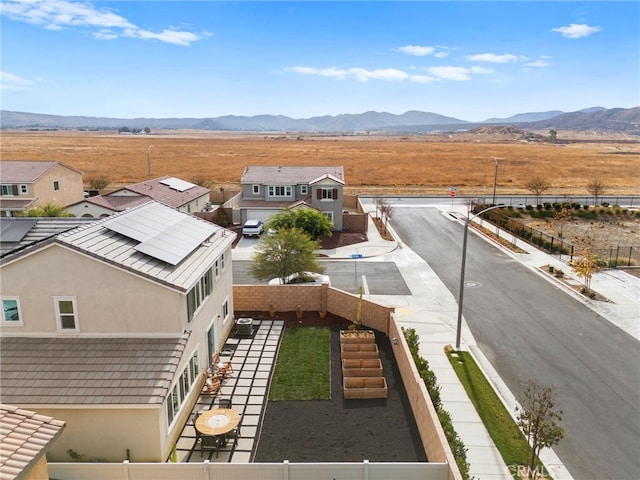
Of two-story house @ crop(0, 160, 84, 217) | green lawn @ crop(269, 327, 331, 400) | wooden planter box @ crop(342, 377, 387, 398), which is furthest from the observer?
two-story house @ crop(0, 160, 84, 217)

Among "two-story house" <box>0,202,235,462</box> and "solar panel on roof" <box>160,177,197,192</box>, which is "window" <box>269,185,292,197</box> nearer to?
"solar panel on roof" <box>160,177,197,192</box>

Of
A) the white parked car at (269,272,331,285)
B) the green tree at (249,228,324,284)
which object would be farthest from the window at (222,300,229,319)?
the white parked car at (269,272,331,285)

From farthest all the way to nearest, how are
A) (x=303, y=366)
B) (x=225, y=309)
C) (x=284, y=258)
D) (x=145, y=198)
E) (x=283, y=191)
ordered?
1. (x=283, y=191)
2. (x=145, y=198)
3. (x=284, y=258)
4. (x=225, y=309)
5. (x=303, y=366)

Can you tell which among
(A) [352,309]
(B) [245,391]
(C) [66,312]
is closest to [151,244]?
(C) [66,312]

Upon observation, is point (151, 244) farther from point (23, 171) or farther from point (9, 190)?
point (23, 171)

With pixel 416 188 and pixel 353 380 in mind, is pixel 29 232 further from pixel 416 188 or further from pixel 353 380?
pixel 416 188
